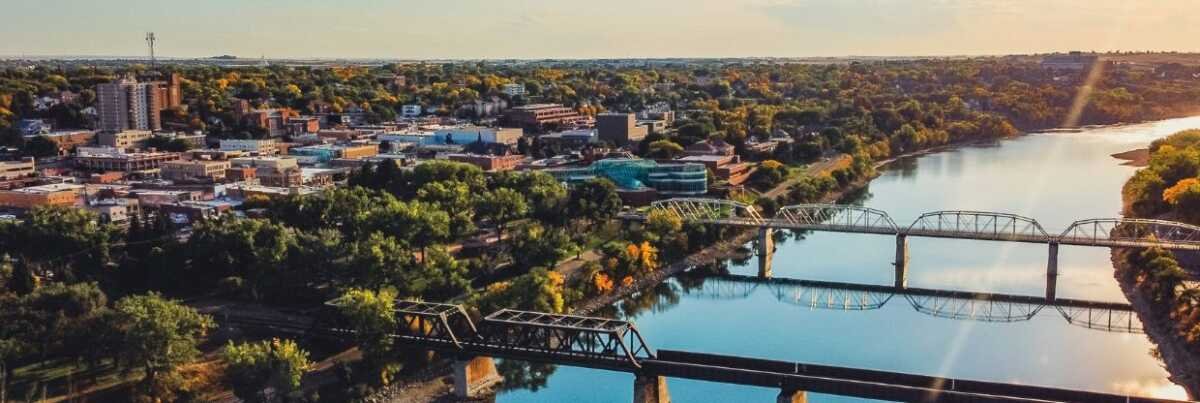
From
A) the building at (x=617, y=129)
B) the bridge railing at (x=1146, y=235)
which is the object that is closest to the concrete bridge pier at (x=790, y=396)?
the bridge railing at (x=1146, y=235)

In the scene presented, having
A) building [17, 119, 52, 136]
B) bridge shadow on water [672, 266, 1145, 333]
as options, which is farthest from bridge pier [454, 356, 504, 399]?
building [17, 119, 52, 136]

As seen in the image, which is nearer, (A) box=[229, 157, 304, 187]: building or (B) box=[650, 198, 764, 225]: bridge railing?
(B) box=[650, 198, 764, 225]: bridge railing

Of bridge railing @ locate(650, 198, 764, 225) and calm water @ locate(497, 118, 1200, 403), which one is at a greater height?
bridge railing @ locate(650, 198, 764, 225)

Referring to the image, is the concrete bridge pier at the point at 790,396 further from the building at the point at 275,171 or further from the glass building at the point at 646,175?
the building at the point at 275,171

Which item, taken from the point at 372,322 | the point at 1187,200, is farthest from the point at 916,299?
the point at 372,322

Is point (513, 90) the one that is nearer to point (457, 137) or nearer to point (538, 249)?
point (457, 137)

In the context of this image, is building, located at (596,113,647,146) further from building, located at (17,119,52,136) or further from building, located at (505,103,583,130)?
building, located at (17,119,52,136)

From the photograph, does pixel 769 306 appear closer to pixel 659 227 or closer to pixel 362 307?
pixel 659 227
